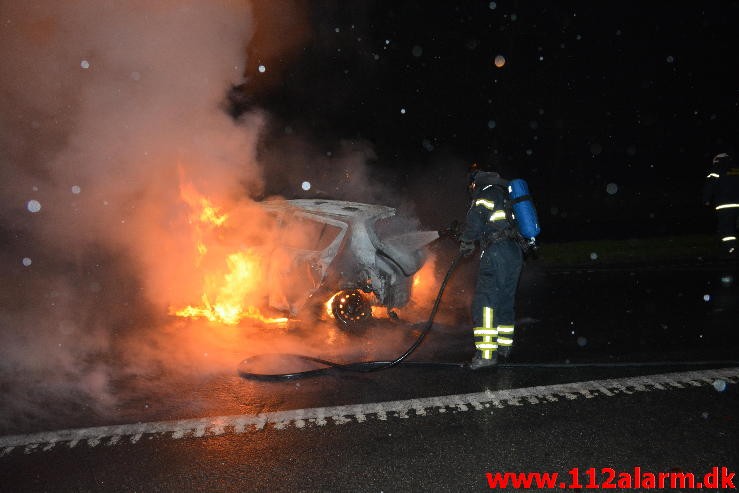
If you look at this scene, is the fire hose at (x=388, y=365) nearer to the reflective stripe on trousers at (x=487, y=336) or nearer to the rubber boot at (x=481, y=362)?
the rubber boot at (x=481, y=362)

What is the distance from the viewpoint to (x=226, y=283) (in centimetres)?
670

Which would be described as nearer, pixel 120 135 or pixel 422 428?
pixel 422 428

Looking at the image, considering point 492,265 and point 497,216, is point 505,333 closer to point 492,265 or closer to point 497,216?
point 492,265

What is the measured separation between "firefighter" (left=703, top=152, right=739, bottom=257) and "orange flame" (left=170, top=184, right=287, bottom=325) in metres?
7.99

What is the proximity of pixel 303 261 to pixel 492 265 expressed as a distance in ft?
8.03

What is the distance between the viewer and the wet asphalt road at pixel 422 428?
3.17m

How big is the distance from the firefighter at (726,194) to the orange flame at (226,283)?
26.2ft

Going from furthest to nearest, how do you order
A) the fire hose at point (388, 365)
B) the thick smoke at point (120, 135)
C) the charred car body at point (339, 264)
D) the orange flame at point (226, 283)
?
the thick smoke at point (120, 135) < the orange flame at point (226, 283) < the charred car body at point (339, 264) < the fire hose at point (388, 365)

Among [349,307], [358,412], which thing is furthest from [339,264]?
[358,412]

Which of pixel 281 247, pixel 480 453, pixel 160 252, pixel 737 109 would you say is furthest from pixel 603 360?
pixel 737 109

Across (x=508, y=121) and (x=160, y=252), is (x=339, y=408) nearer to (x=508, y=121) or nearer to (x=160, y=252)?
(x=160, y=252)

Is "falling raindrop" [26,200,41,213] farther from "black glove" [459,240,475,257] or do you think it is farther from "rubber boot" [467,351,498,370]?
"rubber boot" [467,351,498,370]

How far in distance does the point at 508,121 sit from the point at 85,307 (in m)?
22.1

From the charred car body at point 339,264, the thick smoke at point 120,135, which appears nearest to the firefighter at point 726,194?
the charred car body at point 339,264
